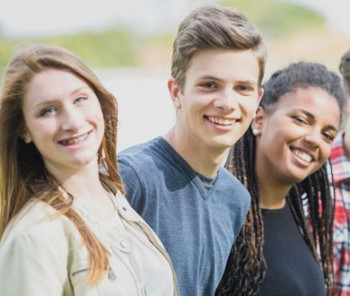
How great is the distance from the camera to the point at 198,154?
8.96 feet

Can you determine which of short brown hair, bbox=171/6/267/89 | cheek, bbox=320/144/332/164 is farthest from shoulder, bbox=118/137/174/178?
cheek, bbox=320/144/332/164

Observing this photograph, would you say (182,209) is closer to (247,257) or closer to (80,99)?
(247,257)

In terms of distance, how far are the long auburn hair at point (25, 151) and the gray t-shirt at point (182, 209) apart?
1.35 ft

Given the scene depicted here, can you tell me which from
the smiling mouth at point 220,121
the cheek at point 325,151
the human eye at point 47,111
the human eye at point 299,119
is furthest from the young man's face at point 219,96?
the human eye at point 47,111

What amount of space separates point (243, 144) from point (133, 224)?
972mm

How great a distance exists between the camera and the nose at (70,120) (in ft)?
7.10

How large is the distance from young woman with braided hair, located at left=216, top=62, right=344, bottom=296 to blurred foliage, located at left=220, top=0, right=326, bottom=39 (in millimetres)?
23770

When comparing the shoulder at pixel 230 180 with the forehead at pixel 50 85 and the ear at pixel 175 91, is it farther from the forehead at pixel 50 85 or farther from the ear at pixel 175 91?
the forehead at pixel 50 85

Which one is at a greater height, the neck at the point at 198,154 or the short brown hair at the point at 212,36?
the short brown hair at the point at 212,36

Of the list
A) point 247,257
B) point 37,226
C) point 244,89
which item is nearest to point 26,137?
point 37,226

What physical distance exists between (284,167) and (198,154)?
1.68 feet

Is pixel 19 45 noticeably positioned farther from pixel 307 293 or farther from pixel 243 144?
pixel 307 293

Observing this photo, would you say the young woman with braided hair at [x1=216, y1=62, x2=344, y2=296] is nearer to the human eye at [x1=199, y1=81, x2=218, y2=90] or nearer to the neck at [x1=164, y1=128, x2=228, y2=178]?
the neck at [x1=164, y1=128, x2=228, y2=178]

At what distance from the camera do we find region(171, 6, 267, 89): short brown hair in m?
2.65
